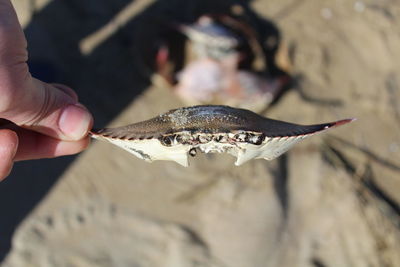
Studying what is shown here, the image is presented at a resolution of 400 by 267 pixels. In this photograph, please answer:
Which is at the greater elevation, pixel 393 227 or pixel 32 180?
pixel 393 227

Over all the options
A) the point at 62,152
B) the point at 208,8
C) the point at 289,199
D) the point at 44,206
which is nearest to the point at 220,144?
the point at 62,152

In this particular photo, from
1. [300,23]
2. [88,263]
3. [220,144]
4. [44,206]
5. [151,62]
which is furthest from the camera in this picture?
[300,23]

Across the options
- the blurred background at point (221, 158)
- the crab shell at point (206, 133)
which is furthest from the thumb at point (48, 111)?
the blurred background at point (221, 158)

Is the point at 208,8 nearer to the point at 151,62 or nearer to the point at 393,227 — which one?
the point at 151,62

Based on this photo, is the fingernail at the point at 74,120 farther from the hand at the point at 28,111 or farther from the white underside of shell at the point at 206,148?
the white underside of shell at the point at 206,148

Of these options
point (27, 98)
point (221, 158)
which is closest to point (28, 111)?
point (27, 98)
